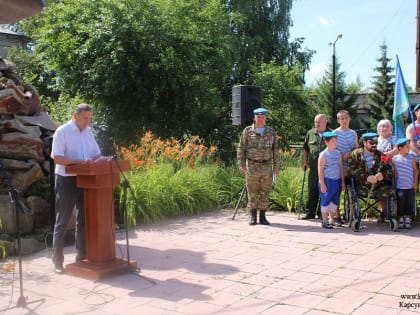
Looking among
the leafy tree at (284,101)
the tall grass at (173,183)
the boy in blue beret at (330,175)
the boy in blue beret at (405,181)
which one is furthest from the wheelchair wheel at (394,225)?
the leafy tree at (284,101)

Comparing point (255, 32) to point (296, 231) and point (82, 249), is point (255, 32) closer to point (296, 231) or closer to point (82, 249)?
point (296, 231)

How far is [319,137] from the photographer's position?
7770mm

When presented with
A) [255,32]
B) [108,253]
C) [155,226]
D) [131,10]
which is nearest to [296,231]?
[155,226]

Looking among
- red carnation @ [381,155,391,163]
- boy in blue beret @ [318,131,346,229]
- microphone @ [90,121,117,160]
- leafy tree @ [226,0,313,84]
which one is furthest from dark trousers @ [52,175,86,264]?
leafy tree @ [226,0,313,84]

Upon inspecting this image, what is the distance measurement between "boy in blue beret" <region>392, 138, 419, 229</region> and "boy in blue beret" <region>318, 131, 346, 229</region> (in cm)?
77

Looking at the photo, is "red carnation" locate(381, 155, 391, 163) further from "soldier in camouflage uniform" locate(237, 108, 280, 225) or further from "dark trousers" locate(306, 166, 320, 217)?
"soldier in camouflage uniform" locate(237, 108, 280, 225)

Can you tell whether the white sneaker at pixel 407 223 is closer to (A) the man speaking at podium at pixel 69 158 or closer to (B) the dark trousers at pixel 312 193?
(B) the dark trousers at pixel 312 193

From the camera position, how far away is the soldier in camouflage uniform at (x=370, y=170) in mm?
7035

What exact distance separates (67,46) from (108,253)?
10447 mm

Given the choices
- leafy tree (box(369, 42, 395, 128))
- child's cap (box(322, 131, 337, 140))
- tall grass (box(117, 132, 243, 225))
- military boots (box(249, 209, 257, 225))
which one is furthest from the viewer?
leafy tree (box(369, 42, 395, 128))

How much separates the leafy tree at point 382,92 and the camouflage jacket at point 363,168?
32.4m

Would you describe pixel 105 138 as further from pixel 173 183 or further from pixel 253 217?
pixel 173 183

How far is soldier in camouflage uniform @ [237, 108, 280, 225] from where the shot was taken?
7.55 m

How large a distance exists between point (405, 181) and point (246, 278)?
330cm
